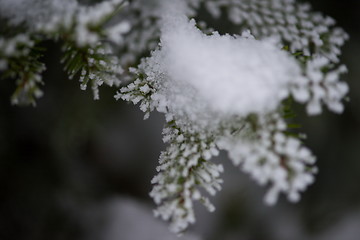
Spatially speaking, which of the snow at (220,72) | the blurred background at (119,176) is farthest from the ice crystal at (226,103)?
the blurred background at (119,176)

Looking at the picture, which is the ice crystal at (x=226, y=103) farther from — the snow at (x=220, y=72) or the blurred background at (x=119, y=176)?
the blurred background at (x=119, y=176)

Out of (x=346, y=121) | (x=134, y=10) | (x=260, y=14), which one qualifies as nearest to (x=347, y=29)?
(x=346, y=121)

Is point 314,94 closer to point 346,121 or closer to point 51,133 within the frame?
point 51,133

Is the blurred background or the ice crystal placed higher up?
the blurred background

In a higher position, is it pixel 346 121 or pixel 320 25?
pixel 346 121

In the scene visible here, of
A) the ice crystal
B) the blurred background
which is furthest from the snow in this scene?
the blurred background

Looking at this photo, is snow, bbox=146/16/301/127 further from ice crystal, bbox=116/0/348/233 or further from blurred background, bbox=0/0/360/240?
blurred background, bbox=0/0/360/240

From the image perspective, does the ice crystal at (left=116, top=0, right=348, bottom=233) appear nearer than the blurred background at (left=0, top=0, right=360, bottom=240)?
Yes

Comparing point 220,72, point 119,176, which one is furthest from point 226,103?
point 119,176
